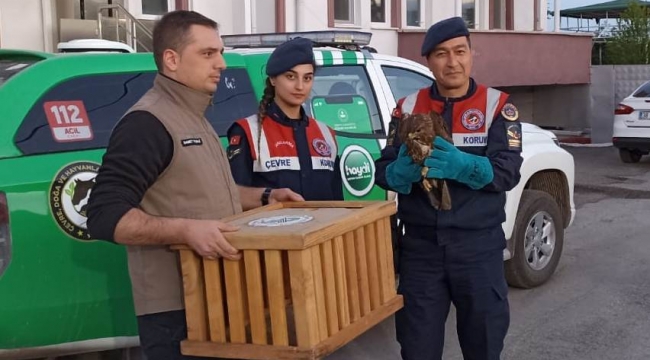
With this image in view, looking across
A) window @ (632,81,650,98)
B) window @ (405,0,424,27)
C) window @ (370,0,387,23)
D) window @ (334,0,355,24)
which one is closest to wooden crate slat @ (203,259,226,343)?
window @ (334,0,355,24)

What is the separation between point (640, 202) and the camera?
10.1 meters

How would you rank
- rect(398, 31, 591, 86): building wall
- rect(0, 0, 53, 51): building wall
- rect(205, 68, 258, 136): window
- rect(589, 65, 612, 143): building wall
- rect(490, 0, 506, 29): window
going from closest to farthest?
1. rect(205, 68, 258, 136): window
2. rect(0, 0, 53, 51): building wall
3. rect(398, 31, 591, 86): building wall
4. rect(490, 0, 506, 29): window
5. rect(589, 65, 612, 143): building wall

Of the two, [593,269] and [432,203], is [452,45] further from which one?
[593,269]

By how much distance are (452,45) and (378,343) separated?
8.27 feet

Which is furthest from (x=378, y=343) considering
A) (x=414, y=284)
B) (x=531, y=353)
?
(x=414, y=284)

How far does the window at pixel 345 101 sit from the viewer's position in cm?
487

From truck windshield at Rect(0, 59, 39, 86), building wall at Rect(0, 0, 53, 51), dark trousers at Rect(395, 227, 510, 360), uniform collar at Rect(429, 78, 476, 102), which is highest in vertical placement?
building wall at Rect(0, 0, 53, 51)

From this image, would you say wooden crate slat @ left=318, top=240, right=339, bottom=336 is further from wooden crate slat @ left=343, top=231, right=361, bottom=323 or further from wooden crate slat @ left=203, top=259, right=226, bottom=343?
wooden crate slat @ left=203, top=259, right=226, bottom=343

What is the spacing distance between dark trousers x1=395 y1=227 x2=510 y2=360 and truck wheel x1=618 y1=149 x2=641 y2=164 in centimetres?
1157

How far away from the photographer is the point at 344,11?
44.7 feet

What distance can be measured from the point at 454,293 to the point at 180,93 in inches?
53.5

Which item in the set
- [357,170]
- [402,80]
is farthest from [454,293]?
[402,80]

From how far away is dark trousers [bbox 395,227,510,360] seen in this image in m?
3.11

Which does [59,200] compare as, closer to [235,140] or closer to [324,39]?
[235,140]
